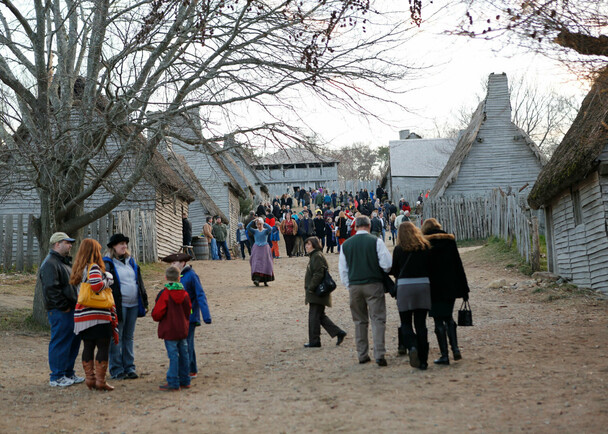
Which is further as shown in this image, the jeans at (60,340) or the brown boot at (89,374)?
the jeans at (60,340)

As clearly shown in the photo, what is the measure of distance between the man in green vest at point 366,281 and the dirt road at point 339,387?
349mm

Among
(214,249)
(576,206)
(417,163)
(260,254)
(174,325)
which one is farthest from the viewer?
(417,163)

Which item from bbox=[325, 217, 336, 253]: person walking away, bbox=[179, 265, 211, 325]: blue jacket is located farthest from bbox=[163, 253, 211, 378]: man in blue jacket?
bbox=[325, 217, 336, 253]: person walking away

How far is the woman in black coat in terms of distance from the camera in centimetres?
778

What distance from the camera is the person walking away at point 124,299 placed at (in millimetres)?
8109

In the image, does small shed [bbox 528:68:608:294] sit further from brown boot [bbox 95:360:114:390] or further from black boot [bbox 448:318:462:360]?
brown boot [bbox 95:360:114:390]

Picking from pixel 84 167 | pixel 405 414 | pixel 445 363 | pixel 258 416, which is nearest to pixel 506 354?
pixel 445 363

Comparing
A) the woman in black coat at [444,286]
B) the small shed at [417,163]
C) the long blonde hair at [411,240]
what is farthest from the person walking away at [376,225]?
the small shed at [417,163]

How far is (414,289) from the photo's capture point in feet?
25.1

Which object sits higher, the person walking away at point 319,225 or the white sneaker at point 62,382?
Result: the person walking away at point 319,225

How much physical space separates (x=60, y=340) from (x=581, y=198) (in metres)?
10.9

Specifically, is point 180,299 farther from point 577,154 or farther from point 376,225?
point 376,225

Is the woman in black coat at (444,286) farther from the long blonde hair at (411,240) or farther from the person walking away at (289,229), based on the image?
the person walking away at (289,229)

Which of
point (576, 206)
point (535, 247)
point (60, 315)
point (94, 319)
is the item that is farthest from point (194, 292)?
point (535, 247)
